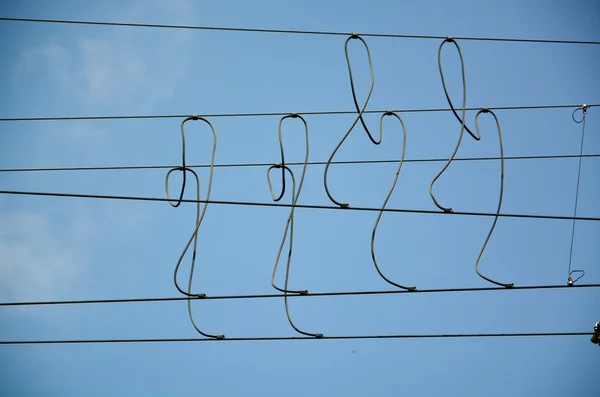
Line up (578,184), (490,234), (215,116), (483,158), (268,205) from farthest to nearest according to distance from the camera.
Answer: (578,184) → (483,158) → (215,116) → (490,234) → (268,205)

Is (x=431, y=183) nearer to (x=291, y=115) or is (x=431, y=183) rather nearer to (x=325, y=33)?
(x=291, y=115)

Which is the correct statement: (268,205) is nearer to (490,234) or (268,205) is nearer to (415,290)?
(415,290)

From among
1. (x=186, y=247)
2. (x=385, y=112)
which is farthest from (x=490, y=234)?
(x=186, y=247)

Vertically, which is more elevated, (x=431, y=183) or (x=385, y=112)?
(x=385, y=112)

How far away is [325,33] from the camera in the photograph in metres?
7.75

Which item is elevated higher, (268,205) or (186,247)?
(268,205)

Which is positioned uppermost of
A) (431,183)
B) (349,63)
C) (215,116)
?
(349,63)

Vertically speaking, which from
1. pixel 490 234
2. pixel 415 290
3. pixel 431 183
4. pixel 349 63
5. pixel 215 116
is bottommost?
pixel 415 290

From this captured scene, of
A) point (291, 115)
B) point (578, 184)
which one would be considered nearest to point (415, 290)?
point (291, 115)

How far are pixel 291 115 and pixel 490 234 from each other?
2.04m

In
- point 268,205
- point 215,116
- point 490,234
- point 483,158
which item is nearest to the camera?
point 268,205

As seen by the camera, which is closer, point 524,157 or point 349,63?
point 349,63

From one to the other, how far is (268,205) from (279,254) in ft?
1.71

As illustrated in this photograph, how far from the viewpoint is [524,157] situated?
780 cm
